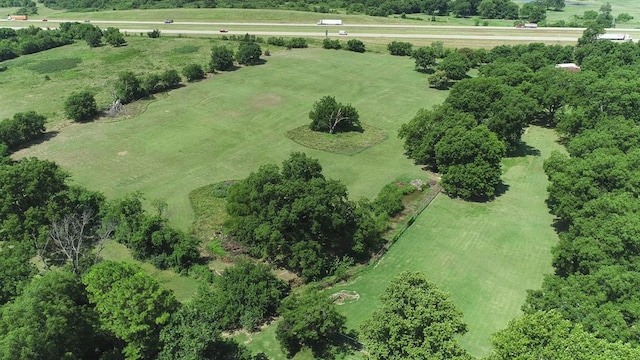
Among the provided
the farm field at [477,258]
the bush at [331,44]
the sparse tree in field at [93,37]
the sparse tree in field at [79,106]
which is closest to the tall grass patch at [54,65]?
the sparse tree in field at [93,37]

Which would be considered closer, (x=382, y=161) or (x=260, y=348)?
(x=260, y=348)

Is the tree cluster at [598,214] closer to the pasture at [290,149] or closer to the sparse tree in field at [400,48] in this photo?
the pasture at [290,149]

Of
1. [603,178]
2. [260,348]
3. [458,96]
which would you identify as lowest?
[260,348]

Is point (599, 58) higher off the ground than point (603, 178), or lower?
higher

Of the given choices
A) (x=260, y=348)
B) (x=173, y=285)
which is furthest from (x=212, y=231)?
(x=260, y=348)

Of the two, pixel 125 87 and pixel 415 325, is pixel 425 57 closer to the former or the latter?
pixel 125 87

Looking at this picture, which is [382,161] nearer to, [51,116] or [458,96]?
[458,96]

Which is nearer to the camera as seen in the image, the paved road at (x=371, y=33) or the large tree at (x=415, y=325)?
the large tree at (x=415, y=325)
